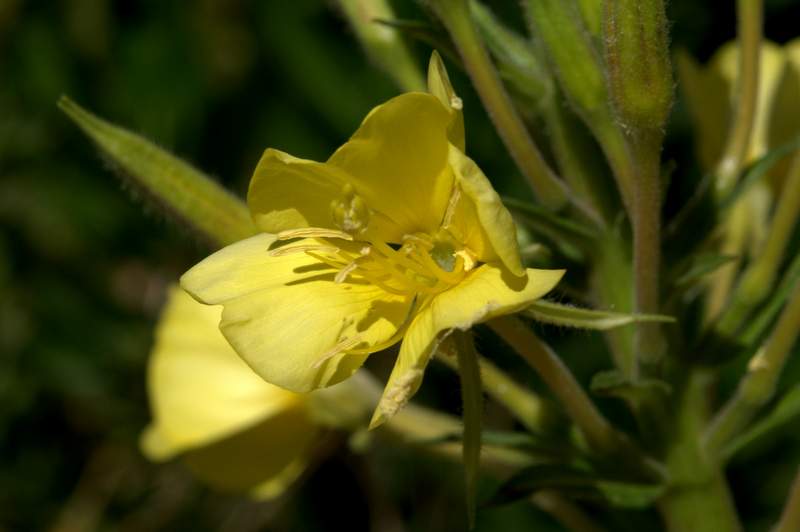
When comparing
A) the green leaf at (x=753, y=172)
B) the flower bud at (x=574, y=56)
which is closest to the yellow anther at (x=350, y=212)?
the flower bud at (x=574, y=56)

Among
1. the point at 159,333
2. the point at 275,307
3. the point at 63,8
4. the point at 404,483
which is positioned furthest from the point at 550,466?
the point at 63,8

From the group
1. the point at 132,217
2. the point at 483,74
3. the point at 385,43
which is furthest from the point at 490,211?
the point at 132,217

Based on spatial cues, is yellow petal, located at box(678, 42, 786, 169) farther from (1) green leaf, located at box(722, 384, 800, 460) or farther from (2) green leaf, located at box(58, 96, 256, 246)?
(2) green leaf, located at box(58, 96, 256, 246)

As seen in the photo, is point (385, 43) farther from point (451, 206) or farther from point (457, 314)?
point (457, 314)

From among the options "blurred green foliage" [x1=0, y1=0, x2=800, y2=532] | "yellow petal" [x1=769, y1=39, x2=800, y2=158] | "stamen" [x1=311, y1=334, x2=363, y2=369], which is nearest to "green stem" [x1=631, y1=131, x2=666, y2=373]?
"stamen" [x1=311, y1=334, x2=363, y2=369]

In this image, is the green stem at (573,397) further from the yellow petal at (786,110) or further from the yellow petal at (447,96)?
the yellow petal at (786,110)
